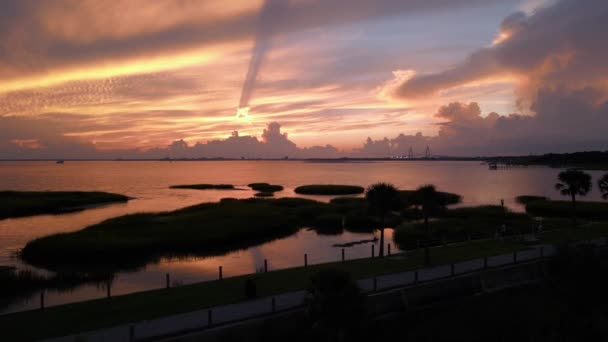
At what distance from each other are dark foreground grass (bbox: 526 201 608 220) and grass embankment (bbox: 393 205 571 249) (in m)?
10.1

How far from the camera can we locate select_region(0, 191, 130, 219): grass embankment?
230 ft

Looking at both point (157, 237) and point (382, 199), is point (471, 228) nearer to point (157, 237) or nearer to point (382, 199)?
point (382, 199)

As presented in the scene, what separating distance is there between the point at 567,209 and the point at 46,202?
88.6 metres

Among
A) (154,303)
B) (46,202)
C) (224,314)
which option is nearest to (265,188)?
(46,202)

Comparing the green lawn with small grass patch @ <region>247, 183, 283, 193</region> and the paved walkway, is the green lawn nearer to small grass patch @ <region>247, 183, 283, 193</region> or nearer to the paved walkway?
the paved walkway

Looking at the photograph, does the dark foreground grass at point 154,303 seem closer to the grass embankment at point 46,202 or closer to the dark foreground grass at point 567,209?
the dark foreground grass at point 567,209

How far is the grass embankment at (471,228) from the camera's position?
4641cm

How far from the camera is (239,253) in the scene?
4406cm

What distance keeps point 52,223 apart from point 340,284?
60.1m

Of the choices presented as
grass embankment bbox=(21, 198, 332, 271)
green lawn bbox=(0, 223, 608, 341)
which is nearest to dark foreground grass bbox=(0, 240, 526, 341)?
green lawn bbox=(0, 223, 608, 341)

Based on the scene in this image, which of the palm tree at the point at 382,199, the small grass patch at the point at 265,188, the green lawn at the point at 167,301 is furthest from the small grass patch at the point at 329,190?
the green lawn at the point at 167,301

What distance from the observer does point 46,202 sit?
7806cm

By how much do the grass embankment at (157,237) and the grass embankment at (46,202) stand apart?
24097 millimetres

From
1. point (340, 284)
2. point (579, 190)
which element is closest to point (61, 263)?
point (340, 284)
